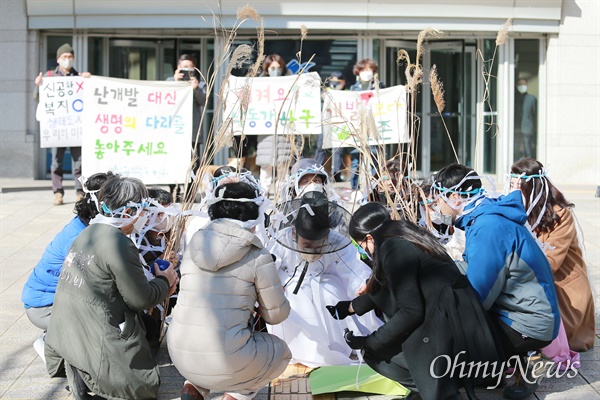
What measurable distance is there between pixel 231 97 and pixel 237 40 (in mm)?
4259

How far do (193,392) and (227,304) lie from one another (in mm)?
477

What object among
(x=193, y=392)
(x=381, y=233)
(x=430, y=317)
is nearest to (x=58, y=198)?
(x=193, y=392)

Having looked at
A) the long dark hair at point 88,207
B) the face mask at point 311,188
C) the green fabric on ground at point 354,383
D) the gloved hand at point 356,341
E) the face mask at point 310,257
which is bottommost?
the green fabric on ground at point 354,383

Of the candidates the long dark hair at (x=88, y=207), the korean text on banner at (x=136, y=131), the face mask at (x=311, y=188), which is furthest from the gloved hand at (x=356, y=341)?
the korean text on banner at (x=136, y=131)

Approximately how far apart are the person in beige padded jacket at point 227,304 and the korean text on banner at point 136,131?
471 cm

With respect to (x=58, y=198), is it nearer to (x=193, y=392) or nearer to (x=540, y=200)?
(x=193, y=392)

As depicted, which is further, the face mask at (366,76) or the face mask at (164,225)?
the face mask at (366,76)

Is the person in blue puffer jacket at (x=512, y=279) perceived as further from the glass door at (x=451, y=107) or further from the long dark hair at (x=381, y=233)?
the glass door at (x=451, y=107)

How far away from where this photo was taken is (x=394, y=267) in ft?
12.3

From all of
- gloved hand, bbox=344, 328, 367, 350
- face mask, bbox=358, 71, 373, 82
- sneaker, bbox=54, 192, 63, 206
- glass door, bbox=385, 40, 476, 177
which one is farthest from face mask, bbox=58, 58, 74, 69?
gloved hand, bbox=344, 328, 367, 350

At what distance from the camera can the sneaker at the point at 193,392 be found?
3930 millimetres

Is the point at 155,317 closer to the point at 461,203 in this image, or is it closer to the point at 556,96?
the point at 461,203

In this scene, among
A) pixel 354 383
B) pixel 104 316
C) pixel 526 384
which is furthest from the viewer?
pixel 354 383

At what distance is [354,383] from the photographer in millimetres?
4254
